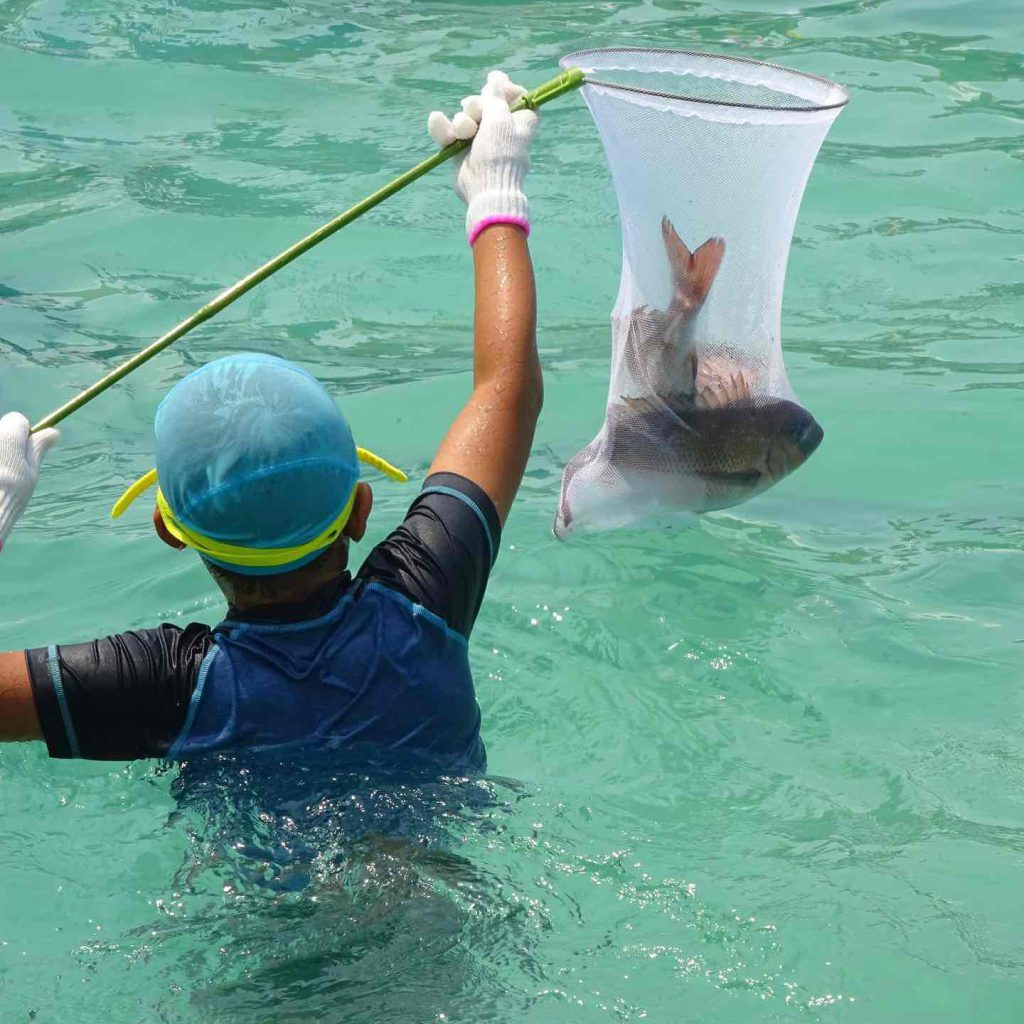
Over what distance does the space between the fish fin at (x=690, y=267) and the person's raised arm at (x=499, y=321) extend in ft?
1.37

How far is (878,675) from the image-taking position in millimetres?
4211

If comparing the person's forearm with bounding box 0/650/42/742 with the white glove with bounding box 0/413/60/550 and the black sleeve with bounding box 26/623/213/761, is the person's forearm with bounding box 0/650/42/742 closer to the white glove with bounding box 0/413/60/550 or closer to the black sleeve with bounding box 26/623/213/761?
the black sleeve with bounding box 26/623/213/761

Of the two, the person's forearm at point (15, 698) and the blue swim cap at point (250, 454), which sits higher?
the blue swim cap at point (250, 454)

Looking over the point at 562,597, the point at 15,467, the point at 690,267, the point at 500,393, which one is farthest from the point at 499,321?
the point at 562,597

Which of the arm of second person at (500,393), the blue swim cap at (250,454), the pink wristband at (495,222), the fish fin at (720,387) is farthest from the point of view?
the fish fin at (720,387)

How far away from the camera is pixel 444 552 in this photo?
285 cm

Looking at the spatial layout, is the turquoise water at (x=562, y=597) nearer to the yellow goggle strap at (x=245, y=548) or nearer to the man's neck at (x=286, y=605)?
the man's neck at (x=286, y=605)

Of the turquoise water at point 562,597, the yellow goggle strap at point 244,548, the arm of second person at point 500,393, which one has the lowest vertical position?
the turquoise water at point 562,597

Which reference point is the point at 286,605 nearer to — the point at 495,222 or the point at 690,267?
the point at 495,222

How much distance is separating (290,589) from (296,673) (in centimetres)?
14

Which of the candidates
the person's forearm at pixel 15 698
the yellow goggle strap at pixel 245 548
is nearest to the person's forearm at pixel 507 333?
the yellow goggle strap at pixel 245 548

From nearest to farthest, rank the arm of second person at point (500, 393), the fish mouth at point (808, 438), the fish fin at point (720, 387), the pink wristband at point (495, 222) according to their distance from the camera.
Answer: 1. the arm of second person at point (500, 393)
2. the pink wristband at point (495, 222)
3. the fish fin at point (720, 387)
4. the fish mouth at point (808, 438)

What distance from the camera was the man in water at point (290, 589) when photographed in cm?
259

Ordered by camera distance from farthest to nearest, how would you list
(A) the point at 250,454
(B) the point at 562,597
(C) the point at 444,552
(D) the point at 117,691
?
(B) the point at 562,597 < (C) the point at 444,552 < (D) the point at 117,691 < (A) the point at 250,454
